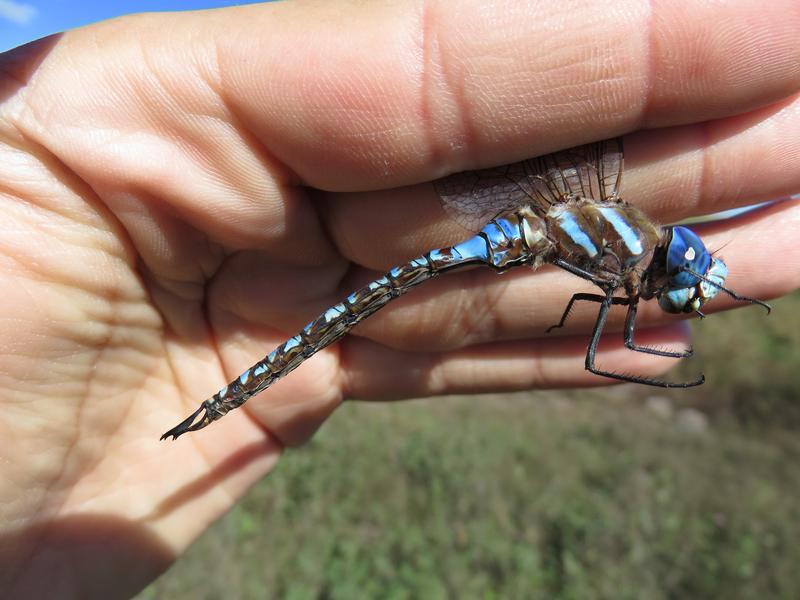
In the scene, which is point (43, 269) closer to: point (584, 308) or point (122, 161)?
point (122, 161)

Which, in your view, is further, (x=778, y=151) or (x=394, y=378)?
(x=394, y=378)

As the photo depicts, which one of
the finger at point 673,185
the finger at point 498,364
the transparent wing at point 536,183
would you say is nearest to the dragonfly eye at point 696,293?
the finger at point 673,185

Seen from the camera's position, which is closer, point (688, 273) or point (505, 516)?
point (688, 273)

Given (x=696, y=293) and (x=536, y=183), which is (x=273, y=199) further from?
(x=696, y=293)

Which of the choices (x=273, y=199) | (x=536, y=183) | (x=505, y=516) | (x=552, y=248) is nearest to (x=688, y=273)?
(x=552, y=248)

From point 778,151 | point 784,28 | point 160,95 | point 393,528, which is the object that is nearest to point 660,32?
point 784,28

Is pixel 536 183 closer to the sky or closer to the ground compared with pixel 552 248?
closer to the sky

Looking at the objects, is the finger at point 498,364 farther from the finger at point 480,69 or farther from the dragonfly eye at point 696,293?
the finger at point 480,69
